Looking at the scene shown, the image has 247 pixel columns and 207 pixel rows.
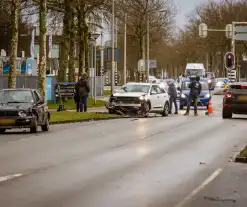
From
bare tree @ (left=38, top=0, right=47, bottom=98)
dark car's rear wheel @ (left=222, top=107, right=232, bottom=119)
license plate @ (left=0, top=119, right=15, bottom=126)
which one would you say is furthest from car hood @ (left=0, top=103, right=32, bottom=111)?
dark car's rear wheel @ (left=222, top=107, right=232, bottom=119)

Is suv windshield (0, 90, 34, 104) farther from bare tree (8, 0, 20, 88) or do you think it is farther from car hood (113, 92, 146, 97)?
bare tree (8, 0, 20, 88)

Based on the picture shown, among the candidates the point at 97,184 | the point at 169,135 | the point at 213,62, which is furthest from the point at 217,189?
the point at 213,62

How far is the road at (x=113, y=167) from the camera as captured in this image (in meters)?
9.76

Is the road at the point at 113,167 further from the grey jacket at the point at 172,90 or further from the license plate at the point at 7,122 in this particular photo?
the grey jacket at the point at 172,90

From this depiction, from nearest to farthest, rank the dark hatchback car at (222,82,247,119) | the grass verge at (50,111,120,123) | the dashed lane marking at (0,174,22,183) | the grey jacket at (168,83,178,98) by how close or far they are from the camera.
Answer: the dashed lane marking at (0,174,22,183) → the grass verge at (50,111,120,123) → the dark hatchback car at (222,82,247,119) → the grey jacket at (168,83,178,98)

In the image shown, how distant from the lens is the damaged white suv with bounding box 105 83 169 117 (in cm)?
3422

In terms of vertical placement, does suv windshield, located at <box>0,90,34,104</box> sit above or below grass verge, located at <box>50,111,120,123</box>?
above

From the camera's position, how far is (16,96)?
2373cm

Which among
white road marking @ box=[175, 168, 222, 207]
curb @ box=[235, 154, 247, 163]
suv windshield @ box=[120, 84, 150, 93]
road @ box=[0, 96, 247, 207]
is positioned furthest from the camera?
suv windshield @ box=[120, 84, 150, 93]

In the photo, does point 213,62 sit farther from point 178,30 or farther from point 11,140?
point 11,140

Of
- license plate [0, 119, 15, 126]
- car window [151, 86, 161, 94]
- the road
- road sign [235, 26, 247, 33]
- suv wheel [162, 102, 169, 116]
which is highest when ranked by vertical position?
road sign [235, 26, 247, 33]

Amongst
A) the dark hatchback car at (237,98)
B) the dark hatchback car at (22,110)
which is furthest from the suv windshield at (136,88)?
the dark hatchback car at (22,110)

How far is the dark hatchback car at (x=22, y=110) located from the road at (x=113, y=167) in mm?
413

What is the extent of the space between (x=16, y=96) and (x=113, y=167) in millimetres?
10805
